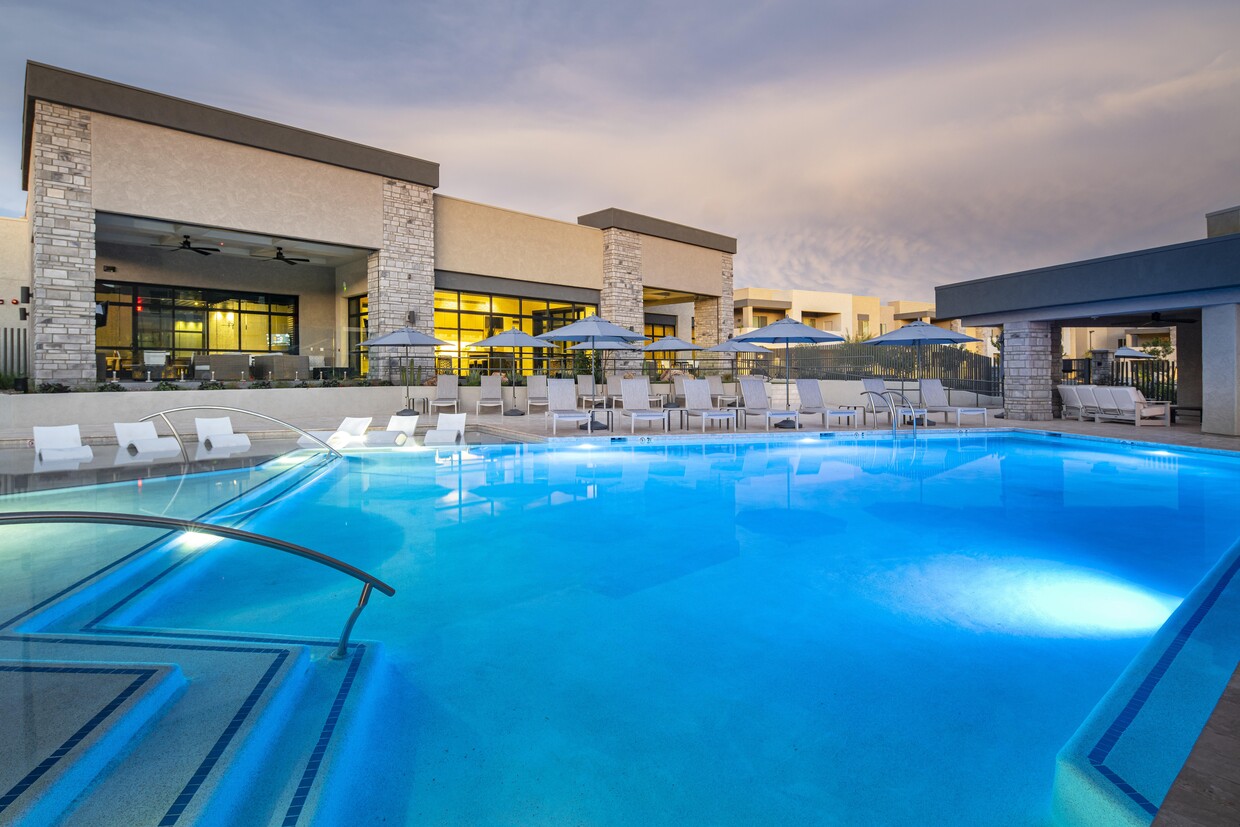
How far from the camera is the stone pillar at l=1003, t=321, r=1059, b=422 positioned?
14.9 metres

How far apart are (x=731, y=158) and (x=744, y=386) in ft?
26.6

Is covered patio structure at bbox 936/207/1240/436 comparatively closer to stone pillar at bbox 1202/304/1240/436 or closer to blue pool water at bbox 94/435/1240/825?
stone pillar at bbox 1202/304/1240/436

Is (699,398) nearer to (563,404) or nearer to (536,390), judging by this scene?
(563,404)

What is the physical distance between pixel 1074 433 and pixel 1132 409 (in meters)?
2.81

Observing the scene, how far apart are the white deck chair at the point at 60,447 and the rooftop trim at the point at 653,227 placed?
15.7 metres

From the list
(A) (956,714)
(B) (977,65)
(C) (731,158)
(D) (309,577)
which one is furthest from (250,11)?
(A) (956,714)

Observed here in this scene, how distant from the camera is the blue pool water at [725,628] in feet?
7.86

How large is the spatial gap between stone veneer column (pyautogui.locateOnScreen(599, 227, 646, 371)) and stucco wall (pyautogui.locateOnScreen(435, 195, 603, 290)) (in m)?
0.28

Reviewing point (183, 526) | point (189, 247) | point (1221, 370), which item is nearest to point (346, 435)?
point (183, 526)

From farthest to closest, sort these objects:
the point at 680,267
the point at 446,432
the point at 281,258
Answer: the point at 680,267 → the point at 281,258 → the point at 446,432

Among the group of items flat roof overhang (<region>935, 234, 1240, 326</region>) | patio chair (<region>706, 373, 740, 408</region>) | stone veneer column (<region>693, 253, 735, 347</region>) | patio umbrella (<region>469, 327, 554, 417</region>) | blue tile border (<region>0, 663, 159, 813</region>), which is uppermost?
stone veneer column (<region>693, 253, 735, 347</region>)

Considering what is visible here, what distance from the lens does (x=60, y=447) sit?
732 cm

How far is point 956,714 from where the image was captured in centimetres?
286

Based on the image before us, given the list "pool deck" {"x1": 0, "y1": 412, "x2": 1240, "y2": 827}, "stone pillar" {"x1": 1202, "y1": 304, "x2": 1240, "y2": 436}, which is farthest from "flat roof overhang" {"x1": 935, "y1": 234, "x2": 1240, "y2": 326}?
"pool deck" {"x1": 0, "y1": 412, "x2": 1240, "y2": 827}
